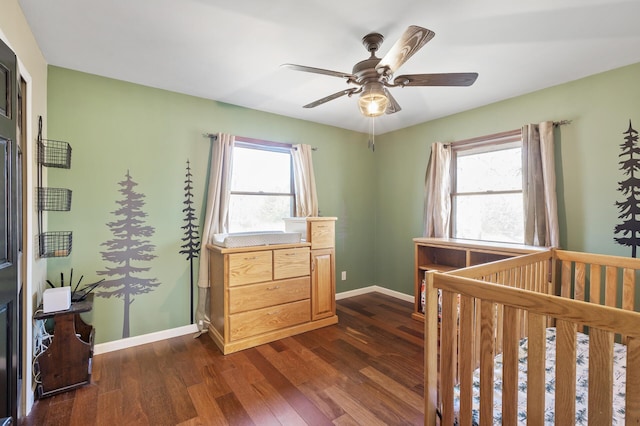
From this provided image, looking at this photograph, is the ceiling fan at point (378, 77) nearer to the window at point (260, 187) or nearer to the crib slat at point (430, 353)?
the crib slat at point (430, 353)

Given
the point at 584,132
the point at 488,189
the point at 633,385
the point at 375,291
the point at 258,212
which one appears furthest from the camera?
the point at 375,291

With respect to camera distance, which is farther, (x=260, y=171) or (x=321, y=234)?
(x=260, y=171)

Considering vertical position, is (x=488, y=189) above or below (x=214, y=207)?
above

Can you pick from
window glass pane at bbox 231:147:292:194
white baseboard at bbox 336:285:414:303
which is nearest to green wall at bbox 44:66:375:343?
window glass pane at bbox 231:147:292:194

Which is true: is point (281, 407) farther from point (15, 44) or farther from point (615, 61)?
point (615, 61)

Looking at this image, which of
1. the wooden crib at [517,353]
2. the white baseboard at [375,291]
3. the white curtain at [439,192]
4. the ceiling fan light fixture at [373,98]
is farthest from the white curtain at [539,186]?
the ceiling fan light fixture at [373,98]

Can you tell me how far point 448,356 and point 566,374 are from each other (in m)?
0.42

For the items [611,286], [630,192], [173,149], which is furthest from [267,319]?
[630,192]

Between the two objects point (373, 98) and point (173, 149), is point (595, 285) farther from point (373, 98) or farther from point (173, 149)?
point (173, 149)

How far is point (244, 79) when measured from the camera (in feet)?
8.34

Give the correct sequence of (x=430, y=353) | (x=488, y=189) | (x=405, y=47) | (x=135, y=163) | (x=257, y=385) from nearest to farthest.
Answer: (x=430, y=353) < (x=405, y=47) < (x=257, y=385) < (x=135, y=163) < (x=488, y=189)

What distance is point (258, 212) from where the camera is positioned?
3389mm

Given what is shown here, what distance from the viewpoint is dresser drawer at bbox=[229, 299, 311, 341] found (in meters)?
2.57

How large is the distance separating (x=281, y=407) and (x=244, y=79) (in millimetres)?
2565
